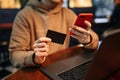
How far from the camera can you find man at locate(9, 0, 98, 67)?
1.31m

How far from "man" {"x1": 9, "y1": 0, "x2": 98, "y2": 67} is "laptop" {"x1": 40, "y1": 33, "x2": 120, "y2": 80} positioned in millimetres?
110

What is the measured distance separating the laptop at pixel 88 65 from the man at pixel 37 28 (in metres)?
0.11

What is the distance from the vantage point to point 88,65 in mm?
1104

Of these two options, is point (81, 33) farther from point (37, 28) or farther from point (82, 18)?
point (37, 28)

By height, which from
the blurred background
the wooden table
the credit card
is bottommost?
the blurred background

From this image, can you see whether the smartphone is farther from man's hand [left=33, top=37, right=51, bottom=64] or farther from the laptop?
man's hand [left=33, top=37, right=51, bottom=64]

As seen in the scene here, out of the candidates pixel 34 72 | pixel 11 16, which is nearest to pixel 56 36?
pixel 34 72

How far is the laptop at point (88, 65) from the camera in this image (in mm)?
735

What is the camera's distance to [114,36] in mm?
701

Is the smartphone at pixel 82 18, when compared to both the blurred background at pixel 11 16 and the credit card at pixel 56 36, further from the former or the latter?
the blurred background at pixel 11 16

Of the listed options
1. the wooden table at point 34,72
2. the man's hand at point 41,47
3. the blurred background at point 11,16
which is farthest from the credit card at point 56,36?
the blurred background at point 11,16

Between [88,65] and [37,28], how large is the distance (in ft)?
1.80

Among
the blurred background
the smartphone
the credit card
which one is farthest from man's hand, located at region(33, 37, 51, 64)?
the blurred background

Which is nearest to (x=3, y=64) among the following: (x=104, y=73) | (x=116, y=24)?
(x=116, y=24)
